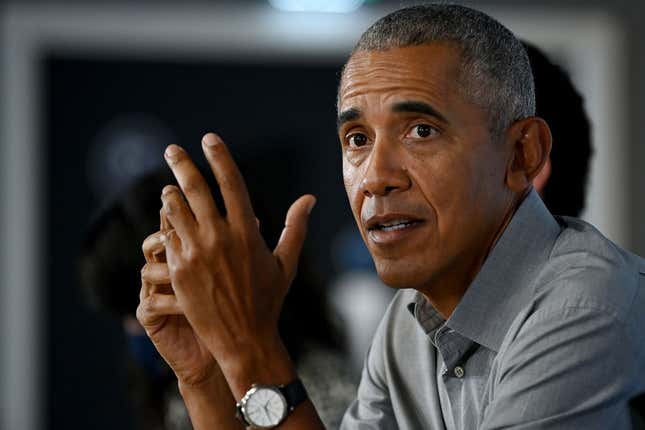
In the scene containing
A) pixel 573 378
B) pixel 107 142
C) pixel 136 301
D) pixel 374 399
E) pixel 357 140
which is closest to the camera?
pixel 573 378

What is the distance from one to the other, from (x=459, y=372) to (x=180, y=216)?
1.36 ft

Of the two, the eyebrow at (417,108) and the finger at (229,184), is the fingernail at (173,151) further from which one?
the eyebrow at (417,108)

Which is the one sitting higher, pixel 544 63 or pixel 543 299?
pixel 544 63

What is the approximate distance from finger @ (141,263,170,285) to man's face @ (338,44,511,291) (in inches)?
10.2

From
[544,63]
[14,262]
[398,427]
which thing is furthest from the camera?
[14,262]

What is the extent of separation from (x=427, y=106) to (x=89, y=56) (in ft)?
14.3

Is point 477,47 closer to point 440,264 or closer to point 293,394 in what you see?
point 440,264

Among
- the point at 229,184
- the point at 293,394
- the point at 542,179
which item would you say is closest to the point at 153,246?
the point at 229,184

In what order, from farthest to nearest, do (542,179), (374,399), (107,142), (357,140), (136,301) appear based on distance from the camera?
(107,142), (136,301), (542,179), (374,399), (357,140)

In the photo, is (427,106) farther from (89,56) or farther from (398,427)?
(89,56)

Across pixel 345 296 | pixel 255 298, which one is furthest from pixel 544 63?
pixel 345 296

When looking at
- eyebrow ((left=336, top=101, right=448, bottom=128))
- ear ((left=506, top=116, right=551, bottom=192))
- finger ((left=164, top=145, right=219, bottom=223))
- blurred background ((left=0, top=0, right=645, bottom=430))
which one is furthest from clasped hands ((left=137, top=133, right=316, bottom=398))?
blurred background ((left=0, top=0, right=645, bottom=430))

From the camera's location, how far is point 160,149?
17.7 ft

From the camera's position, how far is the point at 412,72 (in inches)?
50.6
